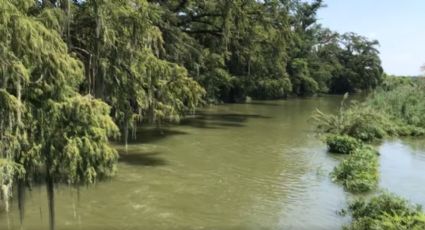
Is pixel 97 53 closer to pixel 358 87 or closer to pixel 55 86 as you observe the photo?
pixel 55 86

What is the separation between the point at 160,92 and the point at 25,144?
1068 cm

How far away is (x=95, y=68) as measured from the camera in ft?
46.5

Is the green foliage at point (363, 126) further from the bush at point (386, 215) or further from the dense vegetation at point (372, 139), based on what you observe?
the bush at point (386, 215)

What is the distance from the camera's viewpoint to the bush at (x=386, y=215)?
948 centimetres

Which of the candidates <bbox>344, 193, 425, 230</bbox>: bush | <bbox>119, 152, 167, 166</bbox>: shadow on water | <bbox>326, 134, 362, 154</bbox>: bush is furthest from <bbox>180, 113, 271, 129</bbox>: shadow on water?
<bbox>344, 193, 425, 230</bbox>: bush

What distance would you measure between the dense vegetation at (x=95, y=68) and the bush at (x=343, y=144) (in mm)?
5743

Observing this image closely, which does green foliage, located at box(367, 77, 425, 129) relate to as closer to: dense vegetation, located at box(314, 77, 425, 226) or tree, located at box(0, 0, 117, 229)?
dense vegetation, located at box(314, 77, 425, 226)

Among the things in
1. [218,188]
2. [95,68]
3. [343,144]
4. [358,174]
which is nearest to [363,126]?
[343,144]

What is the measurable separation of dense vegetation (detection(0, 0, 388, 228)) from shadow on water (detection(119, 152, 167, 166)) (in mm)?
861

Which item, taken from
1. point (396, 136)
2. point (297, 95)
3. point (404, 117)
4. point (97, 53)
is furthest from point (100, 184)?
point (297, 95)

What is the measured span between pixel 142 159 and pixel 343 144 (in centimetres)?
789

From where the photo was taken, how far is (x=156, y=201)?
1249 centimetres

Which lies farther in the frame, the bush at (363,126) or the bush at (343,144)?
the bush at (363,126)

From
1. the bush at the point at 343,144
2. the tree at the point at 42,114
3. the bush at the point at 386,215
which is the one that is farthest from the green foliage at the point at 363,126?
the tree at the point at 42,114
